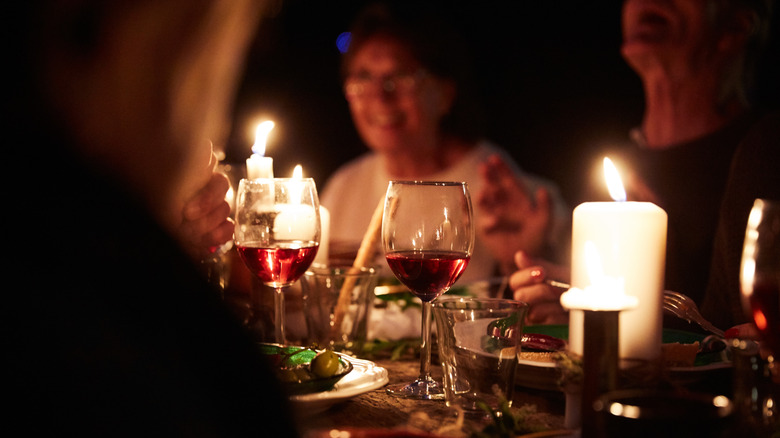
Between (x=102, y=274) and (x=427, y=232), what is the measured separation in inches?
31.4

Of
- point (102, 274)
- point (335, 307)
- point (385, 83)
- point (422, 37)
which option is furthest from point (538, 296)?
point (422, 37)

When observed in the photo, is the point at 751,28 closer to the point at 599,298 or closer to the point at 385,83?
the point at 385,83

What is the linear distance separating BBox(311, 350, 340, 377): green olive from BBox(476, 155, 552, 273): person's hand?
156 centimetres

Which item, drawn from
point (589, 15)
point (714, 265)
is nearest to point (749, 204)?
point (714, 265)

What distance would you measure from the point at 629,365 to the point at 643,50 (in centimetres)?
220

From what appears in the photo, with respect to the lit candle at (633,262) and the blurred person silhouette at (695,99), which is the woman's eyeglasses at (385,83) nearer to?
the blurred person silhouette at (695,99)

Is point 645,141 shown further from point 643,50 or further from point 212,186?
A: point 212,186

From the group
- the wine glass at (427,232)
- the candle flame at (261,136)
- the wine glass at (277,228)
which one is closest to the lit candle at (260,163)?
the candle flame at (261,136)

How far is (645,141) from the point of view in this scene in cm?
312

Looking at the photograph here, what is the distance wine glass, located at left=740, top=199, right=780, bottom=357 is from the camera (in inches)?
32.8

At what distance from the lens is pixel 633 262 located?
990 mm

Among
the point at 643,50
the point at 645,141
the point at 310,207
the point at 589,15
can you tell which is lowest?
the point at 310,207

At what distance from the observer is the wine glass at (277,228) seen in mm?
1335

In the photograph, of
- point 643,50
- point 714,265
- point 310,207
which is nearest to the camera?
point 310,207
